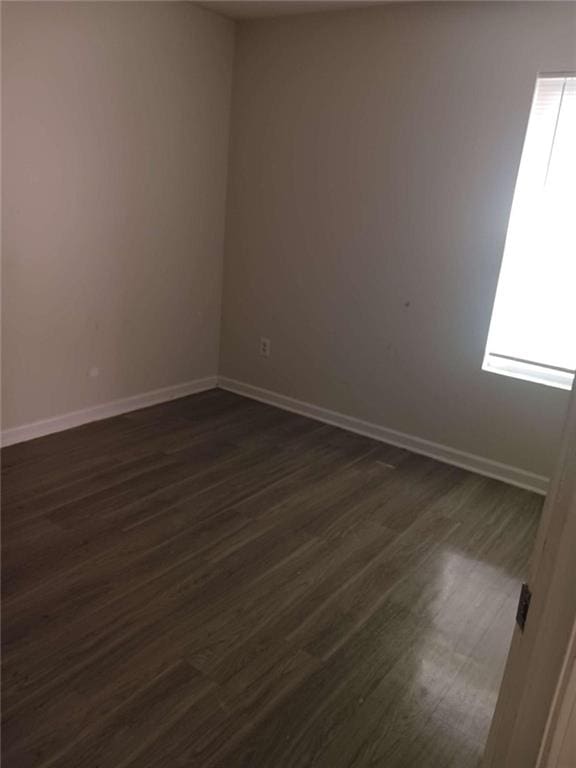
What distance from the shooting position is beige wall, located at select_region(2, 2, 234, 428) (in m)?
2.90

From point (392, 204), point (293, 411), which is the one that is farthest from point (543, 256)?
point (293, 411)

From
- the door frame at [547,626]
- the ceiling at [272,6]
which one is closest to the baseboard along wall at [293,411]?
the ceiling at [272,6]

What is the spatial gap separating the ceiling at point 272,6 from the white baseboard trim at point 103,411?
2356mm

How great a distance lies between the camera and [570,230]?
292 centimetres

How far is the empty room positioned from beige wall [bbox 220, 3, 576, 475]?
17 millimetres

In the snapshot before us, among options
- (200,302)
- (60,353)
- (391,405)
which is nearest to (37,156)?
(60,353)

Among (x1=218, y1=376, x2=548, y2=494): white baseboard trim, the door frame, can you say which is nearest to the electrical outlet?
(x1=218, y1=376, x2=548, y2=494): white baseboard trim

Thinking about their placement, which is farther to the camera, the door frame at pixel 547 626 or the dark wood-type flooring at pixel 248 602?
the dark wood-type flooring at pixel 248 602

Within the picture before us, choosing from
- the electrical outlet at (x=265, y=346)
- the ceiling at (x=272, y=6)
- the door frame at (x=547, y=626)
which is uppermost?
the ceiling at (x=272, y=6)

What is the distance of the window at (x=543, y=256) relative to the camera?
2.88 meters

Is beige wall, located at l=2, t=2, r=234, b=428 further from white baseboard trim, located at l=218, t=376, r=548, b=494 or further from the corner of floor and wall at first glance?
white baseboard trim, located at l=218, t=376, r=548, b=494

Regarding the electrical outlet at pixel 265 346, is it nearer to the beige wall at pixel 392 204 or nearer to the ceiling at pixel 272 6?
the beige wall at pixel 392 204

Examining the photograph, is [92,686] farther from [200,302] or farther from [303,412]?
[200,302]

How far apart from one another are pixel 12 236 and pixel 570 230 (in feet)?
9.02
